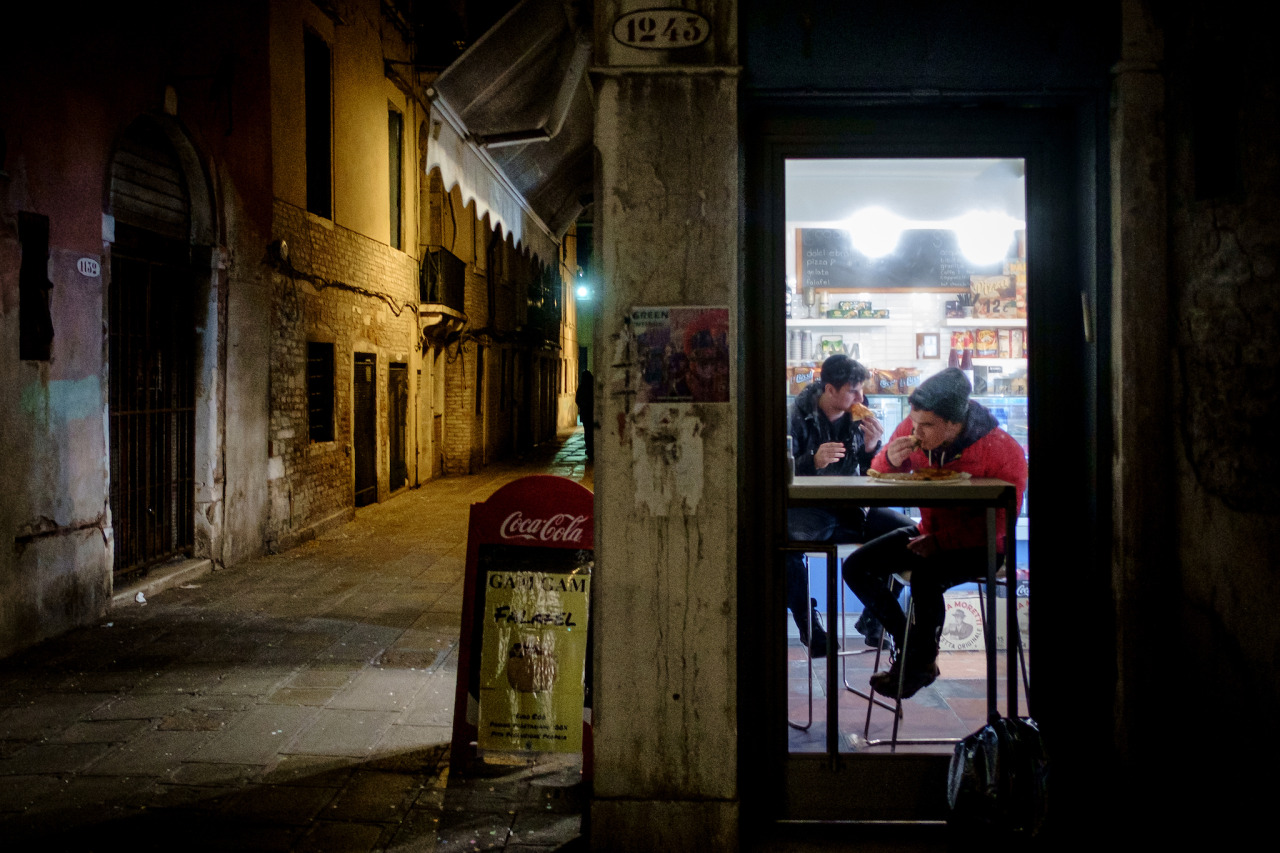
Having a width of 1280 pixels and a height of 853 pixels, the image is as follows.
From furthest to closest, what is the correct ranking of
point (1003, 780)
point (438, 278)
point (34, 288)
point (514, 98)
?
point (438, 278) → point (34, 288) → point (514, 98) → point (1003, 780)

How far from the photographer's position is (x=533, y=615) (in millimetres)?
3410

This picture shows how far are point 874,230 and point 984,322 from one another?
54 cm

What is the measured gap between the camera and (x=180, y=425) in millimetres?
7609

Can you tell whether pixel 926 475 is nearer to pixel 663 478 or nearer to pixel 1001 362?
pixel 1001 362

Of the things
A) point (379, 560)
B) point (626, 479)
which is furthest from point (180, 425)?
point (626, 479)

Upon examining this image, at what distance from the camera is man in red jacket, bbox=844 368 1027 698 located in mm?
3293

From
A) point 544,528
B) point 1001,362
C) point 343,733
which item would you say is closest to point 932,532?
point 1001,362

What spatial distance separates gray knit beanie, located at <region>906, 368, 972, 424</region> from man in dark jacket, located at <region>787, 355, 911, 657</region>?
0.20m

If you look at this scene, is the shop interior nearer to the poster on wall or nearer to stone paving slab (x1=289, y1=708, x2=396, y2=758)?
the poster on wall

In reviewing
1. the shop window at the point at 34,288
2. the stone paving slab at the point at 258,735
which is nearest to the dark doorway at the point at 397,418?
the shop window at the point at 34,288

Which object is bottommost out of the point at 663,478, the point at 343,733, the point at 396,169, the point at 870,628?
the point at 343,733

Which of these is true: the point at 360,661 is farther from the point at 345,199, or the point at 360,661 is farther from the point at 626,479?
the point at 345,199

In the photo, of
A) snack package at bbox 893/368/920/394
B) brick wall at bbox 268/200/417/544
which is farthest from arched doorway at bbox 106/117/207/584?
snack package at bbox 893/368/920/394

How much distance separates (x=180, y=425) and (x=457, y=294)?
809cm
